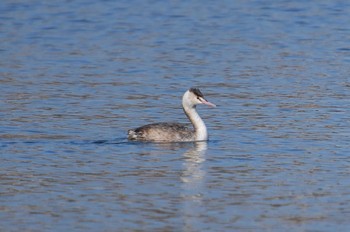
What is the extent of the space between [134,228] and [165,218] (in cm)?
48

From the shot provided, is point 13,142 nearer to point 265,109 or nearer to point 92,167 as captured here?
point 92,167

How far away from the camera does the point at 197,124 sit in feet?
50.9

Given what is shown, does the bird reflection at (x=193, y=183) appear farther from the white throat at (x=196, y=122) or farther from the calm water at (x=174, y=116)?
the white throat at (x=196, y=122)

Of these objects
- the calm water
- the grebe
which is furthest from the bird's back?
the calm water

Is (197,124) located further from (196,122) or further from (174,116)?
(174,116)

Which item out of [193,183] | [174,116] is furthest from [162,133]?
[193,183]

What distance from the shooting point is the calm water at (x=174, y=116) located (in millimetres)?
11273

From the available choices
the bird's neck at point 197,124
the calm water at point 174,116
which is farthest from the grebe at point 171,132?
the calm water at point 174,116

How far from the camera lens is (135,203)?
11.5m

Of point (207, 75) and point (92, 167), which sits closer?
point (92, 167)

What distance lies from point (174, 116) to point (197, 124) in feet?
5.49

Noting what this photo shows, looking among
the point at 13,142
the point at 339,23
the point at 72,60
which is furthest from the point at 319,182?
the point at 339,23

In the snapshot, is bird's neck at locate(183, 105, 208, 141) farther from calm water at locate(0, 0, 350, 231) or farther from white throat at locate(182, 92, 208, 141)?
calm water at locate(0, 0, 350, 231)

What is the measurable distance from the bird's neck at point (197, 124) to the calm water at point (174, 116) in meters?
0.16
